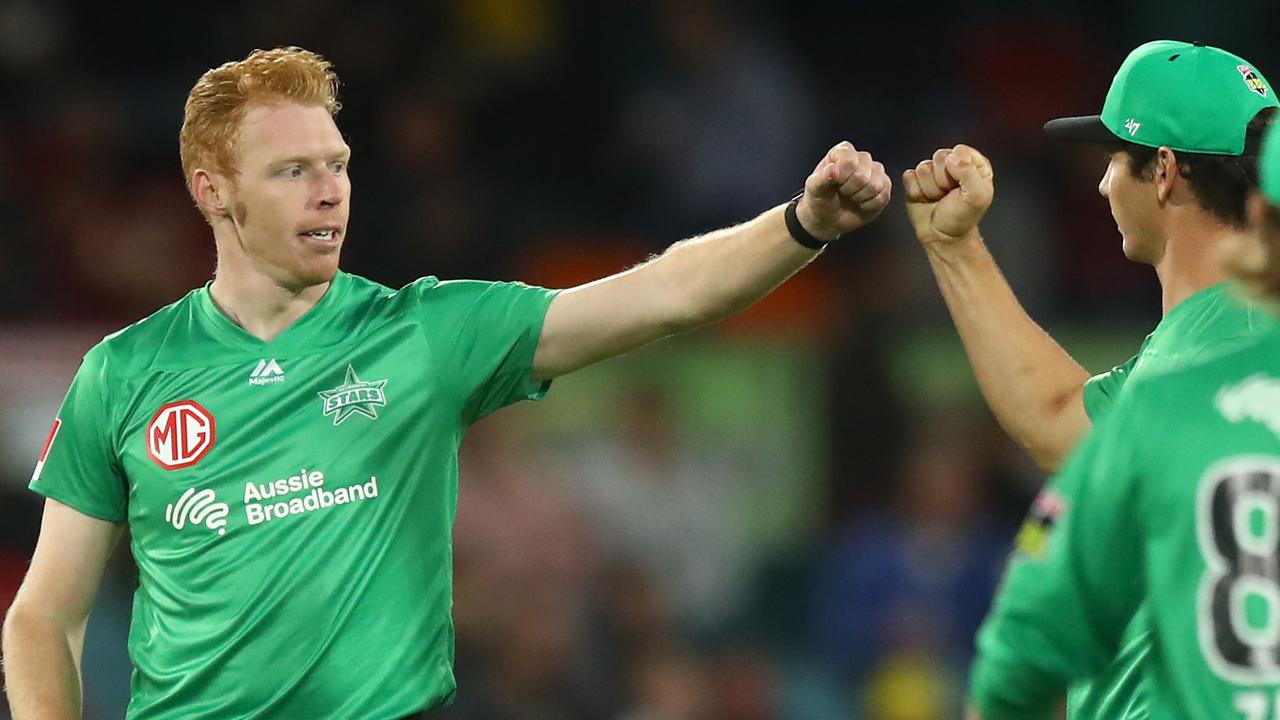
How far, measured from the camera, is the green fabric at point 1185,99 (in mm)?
4051

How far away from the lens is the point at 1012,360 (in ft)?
14.2

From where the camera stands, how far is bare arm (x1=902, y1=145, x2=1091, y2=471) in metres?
4.26

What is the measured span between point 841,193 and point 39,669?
6.47ft

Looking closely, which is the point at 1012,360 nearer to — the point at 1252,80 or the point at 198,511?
the point at 1252,80

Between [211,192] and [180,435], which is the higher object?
[211,192]

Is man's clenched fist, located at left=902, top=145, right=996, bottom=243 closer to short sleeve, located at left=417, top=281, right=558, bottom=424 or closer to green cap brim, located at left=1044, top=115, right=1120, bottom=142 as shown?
green cap brim, located at left=1044, top=115, right=1120, bottom=142

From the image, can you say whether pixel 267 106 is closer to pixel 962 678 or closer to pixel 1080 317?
pixel 962 678

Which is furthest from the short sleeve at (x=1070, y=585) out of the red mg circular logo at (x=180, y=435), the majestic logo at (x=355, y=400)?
the red mg circular logo at (x=180, y=435)

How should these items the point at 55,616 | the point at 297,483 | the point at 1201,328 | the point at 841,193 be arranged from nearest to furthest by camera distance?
the point at 1201,328, the point at 841,193, the point at 297,483, the point at 55,616

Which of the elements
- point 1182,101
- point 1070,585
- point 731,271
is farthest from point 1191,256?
point 1070,585

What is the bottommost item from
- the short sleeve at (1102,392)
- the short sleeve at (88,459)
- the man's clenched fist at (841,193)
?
the short sleeve at (1102,392)

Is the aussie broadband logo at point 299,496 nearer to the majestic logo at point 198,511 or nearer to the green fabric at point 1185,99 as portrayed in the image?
the majestic logo at point 198,511

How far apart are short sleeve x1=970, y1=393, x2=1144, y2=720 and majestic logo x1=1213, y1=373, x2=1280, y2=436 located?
143 millimetres

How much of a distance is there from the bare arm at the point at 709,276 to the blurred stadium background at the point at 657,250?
330cm
